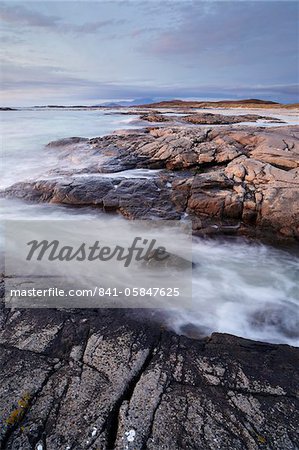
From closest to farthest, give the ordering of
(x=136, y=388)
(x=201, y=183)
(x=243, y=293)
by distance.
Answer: (x=136, y=388) → (x=243, y=293) → (x=201, y=183)

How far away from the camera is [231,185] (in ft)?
29.9

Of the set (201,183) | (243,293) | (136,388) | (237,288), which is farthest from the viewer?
(201,183)

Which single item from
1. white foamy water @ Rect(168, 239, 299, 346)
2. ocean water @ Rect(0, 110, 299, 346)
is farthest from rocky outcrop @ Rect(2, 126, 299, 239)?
white foamy water @ Rect(168, 239, 299, 346)

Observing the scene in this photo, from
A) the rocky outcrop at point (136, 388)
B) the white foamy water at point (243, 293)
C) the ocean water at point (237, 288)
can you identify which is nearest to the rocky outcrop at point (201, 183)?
the ocean water at point (237, 288)

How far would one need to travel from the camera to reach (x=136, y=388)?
10.9 ft

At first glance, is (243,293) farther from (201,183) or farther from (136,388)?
(201,183)

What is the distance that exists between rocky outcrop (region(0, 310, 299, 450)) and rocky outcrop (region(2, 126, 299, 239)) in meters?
4.55

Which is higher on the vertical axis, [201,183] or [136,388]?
[201,183]

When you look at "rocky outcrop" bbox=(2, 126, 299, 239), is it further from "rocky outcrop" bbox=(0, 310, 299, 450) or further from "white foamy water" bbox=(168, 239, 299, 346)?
"rocky outcrop" bbox=(0, 310, 299, 450)

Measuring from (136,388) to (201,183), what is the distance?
281 inches

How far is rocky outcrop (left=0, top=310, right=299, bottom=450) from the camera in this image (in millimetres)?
2881

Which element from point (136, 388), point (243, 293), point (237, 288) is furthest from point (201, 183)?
point (136, 388)

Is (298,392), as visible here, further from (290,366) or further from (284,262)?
(284,262)

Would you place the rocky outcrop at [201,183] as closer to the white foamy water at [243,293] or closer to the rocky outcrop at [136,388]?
the white foamy water at [243,293]
